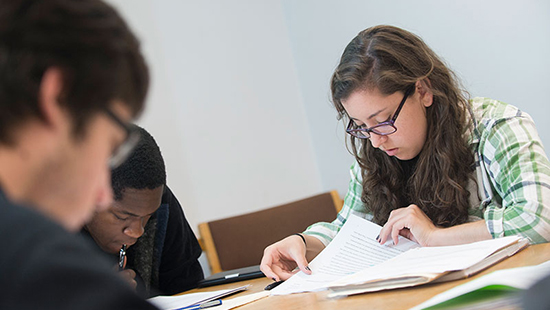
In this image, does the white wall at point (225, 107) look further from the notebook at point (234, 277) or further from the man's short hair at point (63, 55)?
the man's short hair at point (63, 55)

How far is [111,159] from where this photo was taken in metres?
0.58

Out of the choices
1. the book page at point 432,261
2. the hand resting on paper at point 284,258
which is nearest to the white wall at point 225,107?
the hand resting on paper at point 284,258

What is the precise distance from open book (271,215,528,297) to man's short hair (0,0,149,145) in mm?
603

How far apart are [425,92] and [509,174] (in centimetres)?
33

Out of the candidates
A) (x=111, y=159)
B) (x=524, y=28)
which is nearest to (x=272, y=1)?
(x=524, y=28)

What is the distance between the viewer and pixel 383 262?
3.65 ft

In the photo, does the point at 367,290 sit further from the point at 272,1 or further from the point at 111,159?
the point at 272,1

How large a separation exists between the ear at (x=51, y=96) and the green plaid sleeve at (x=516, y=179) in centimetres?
104

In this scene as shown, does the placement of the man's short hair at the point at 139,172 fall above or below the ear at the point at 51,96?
below

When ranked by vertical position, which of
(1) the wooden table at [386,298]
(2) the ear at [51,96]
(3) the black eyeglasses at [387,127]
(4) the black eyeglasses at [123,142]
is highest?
(2) the ear at [51,96]

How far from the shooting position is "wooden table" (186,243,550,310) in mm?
812

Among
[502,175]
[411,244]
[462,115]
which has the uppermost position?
[462,115]

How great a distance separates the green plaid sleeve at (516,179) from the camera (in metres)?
1.19

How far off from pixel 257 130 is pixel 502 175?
190 cm
